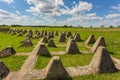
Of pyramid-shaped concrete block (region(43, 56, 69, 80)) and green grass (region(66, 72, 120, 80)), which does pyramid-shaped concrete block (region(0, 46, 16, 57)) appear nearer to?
pyramid-shaped concrete block (region(43, 56, 69, 80))

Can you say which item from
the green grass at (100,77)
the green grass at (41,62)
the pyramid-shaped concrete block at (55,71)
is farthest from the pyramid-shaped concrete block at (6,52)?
the green grass at (100,77)

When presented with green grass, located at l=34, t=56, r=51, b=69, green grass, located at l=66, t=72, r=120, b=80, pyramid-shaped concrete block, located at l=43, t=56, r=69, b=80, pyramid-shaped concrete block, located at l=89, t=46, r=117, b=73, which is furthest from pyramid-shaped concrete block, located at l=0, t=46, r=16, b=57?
green grass, located at l=66, t=72, r=120, b=80

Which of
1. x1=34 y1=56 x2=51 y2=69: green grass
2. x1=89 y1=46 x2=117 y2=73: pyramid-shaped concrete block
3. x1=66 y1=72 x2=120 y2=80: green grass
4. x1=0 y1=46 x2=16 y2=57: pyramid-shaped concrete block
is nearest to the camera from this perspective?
x1=66 y1=72 x2=120 y2=80: green grass

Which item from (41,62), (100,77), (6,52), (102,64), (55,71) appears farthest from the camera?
(6,52)

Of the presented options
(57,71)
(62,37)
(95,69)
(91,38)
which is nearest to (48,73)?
(57,71)

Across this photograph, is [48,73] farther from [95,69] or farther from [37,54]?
[37,54]

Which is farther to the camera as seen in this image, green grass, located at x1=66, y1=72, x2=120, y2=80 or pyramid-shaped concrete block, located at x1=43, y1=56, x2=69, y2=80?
green grass, located at x1=66, y1=72, x2=120, y2=80

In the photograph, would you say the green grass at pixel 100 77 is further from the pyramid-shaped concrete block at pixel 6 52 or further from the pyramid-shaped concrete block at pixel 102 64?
the pyramid-shaped concrete block at pixel 6 52

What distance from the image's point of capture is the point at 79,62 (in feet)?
61.8

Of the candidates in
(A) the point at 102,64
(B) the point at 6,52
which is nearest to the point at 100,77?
(A) the point at 102,64

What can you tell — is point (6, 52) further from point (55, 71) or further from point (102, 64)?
point (102, 64)

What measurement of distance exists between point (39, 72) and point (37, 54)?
576 centimetres

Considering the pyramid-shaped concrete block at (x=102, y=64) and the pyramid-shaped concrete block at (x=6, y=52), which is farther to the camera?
the pyramid-shaped concrete block at (x=6, y=52)

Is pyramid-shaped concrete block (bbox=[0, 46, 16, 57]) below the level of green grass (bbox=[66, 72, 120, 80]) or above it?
below
